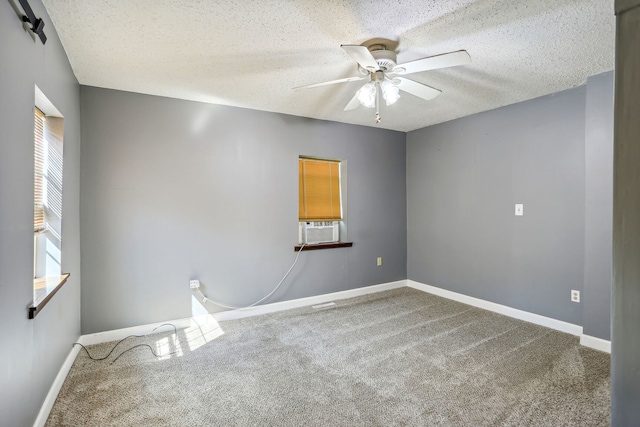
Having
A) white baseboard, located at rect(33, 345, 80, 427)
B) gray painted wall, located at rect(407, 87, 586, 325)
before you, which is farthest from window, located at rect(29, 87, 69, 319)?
gray painted wall, located at rect(407, 87, 586, 325)

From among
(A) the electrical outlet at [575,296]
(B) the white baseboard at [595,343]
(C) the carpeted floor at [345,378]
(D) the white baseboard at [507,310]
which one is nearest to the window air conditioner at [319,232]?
(C) the carpeted floor at [345,378]

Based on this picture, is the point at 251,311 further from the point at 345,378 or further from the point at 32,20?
the point at 32,20

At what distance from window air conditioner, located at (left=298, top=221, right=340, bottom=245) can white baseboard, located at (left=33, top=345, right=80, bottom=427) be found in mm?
2396

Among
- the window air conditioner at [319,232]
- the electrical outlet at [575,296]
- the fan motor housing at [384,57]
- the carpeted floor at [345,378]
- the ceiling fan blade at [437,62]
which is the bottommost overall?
the carpeted floor at [345,378]

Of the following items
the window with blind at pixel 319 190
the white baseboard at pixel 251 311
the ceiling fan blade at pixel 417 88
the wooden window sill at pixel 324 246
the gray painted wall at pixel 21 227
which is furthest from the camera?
the window with blind at pixel 319 190

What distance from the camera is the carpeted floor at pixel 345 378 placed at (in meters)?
1.86

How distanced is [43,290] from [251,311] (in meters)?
2.04

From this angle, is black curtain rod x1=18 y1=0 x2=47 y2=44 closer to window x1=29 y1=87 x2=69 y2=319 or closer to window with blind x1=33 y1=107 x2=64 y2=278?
window x1=29 y1=87 x2=69 y2=319

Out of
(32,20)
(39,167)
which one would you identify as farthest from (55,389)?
(32,20)

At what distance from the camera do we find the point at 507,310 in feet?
11.6

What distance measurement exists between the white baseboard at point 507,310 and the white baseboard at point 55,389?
3962 millimetres

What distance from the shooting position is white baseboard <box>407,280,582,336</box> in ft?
10.1

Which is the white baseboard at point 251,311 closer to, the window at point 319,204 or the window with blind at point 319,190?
the window at point 319,204

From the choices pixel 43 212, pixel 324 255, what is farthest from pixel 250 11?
pixel 324 255
